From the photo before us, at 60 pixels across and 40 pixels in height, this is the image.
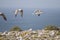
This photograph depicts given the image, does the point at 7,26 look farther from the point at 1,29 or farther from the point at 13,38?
the point at 13,38

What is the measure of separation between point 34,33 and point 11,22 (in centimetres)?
226

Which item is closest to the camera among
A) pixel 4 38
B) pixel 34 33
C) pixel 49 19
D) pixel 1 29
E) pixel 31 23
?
pixel 4 38

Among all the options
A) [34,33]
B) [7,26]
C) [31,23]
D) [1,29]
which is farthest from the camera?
[31,23]

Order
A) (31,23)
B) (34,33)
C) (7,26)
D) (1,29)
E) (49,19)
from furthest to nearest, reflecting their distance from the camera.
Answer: (49,19) → (31,23) → (7,26) → (1,29) → (34,33)

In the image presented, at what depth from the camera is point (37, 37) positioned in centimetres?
700

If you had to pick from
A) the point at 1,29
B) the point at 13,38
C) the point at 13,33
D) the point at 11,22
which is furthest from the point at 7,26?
the point at 13,38

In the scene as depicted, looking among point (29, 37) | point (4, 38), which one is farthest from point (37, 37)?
point (4, 38)

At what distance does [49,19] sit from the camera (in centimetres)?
1123

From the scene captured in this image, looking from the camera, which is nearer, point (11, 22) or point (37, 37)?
point (37, 37)

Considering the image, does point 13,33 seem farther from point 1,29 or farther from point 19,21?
point 19,21

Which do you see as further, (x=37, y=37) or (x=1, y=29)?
(x=1, y=29)

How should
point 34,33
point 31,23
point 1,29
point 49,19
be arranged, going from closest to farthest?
point 34,33, point 1,29, point 31,23, point 49,19

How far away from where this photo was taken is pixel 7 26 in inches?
379

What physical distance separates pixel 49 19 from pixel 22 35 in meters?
4.09
